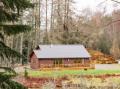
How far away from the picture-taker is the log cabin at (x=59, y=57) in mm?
46062

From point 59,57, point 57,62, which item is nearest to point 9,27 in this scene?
point 59,57

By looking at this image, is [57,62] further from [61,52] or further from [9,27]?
[9,27]

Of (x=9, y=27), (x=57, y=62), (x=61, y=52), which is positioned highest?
(x=9, y=27)

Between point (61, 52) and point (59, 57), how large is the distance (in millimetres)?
1328

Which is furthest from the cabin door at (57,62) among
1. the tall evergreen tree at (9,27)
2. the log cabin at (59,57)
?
the tall evergreen tree at (9,27)

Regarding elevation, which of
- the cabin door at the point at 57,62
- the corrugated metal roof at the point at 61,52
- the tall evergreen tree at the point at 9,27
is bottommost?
the cabin door at the point at 57,62

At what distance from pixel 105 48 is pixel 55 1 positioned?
11.4 m

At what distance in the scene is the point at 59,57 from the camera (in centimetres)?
4638

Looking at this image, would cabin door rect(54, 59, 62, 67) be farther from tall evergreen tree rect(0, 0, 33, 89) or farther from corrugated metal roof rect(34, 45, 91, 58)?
tall evergreen tree rect(0, 0, 33, 89)

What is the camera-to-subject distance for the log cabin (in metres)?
46.1

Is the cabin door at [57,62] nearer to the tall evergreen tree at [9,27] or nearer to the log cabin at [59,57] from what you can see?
the log cabin at [59,57]

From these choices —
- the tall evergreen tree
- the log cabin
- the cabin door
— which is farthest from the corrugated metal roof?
the tall evergreen tree

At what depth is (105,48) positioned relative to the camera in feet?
200

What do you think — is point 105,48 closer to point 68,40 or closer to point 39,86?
point 68,40
